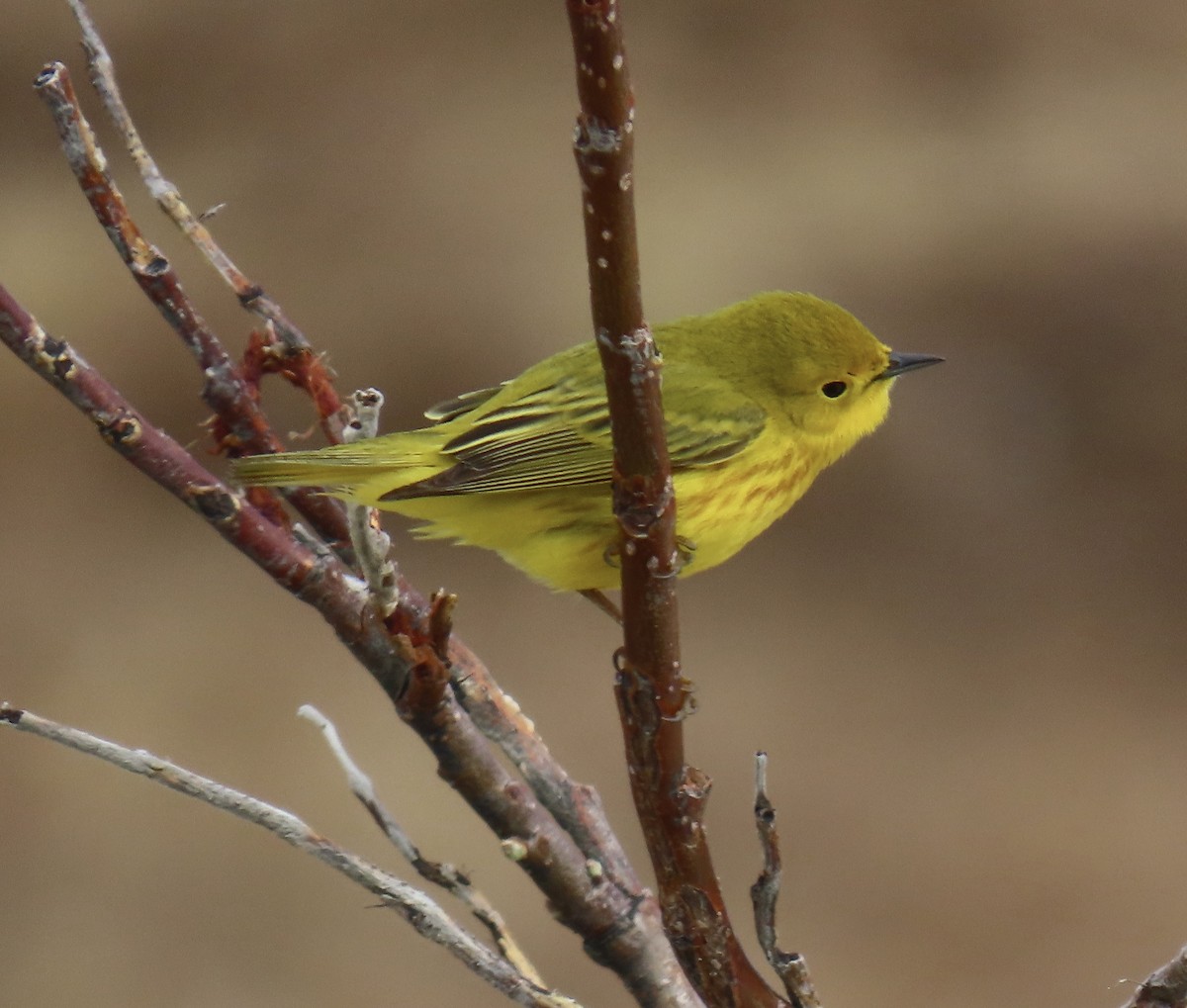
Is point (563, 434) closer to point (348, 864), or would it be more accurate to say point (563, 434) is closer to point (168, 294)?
point (168, 294)

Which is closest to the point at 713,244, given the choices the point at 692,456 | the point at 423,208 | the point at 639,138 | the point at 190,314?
the point at 639,138

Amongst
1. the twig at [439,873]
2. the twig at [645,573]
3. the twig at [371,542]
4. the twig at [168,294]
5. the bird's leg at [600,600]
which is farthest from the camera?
the bird's leg at [600,600]

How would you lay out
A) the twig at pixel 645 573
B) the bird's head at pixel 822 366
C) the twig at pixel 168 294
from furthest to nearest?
the bird's head at pixel 822 366, the twig at pixel 168 294, the twig at pixel 645 573

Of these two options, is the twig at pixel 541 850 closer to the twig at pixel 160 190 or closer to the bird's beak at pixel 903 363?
the twig at pixel 160 190

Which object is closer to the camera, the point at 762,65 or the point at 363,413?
the point at 363,413

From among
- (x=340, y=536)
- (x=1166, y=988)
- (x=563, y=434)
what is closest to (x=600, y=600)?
(x=563, y=434)

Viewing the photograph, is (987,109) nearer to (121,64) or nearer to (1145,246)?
(1145,246)

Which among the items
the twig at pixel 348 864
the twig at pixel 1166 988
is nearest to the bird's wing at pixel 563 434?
the twig at pixel 348 864
